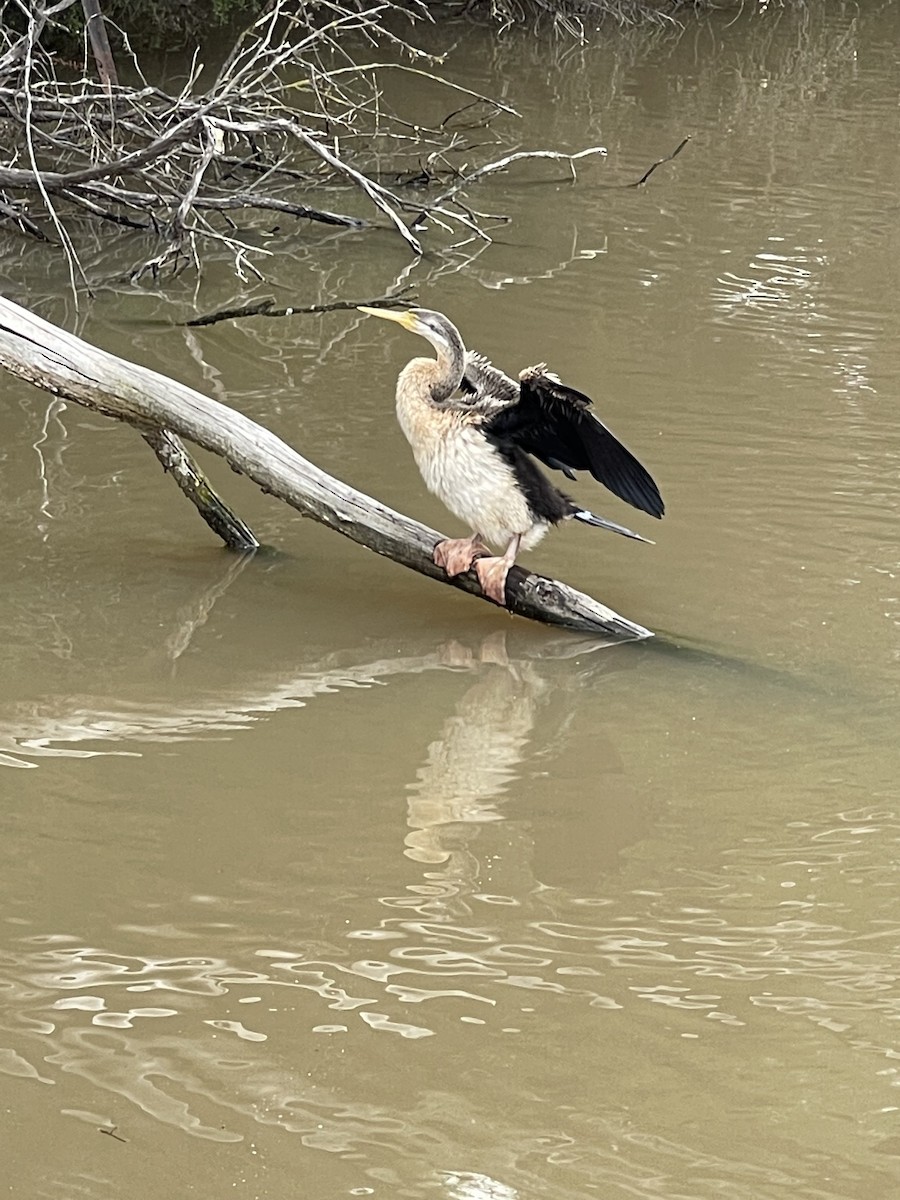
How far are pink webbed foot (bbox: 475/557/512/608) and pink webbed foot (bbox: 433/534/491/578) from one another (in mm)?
29

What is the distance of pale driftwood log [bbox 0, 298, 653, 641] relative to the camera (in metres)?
4.22

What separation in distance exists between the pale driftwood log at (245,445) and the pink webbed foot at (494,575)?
6cm

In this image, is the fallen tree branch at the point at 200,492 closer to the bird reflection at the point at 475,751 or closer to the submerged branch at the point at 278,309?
the bird reflection at the point at 475,751

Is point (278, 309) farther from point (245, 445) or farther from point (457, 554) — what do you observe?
point (457, 554)

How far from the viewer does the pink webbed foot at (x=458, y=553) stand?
414 centimetres

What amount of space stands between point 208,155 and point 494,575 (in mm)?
2435

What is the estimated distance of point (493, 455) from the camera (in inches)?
162

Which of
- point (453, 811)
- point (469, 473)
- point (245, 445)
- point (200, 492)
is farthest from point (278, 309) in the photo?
point (453, 811)

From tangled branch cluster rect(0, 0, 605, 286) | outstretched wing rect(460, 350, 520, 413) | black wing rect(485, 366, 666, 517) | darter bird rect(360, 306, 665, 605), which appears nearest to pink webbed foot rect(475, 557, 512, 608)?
darter bird rect(360, 306, 665, 605)

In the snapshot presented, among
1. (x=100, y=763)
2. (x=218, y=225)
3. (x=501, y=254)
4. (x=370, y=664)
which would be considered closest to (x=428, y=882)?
(x=100, y=763)

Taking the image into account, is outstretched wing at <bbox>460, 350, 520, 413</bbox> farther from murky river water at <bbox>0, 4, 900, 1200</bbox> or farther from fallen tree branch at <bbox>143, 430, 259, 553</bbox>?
fallen tree branch at <bbox>143, 430, 259, 553</bbox>

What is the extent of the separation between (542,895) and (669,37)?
13963 millimetres

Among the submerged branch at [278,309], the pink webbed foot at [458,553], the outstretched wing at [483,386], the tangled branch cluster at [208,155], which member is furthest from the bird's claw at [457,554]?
the tangled branch cluster at [208,155]

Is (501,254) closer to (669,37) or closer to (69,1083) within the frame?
(69,1083)
